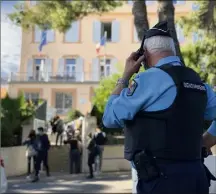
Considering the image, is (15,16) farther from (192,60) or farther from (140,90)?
(140,90)

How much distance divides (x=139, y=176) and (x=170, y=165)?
20 centimetres

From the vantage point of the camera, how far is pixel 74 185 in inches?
494

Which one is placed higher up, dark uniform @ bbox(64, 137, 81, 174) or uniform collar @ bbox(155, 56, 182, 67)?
uniform collar @ bbox(155, 56, 182, 67)

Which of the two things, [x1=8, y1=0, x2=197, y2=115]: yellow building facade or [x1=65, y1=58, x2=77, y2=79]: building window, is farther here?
[x1=65, y1=58, x2=77, y2=79]: building window

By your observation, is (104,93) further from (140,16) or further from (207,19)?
(140,16)

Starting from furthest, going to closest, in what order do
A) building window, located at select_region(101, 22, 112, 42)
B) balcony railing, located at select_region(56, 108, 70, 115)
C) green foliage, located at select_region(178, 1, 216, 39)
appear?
building window, located at select_region(101, 22, 112, 42) < balcony railing, located at select_region(56, 108, 70, 115) < green foliage, located at select_region(178, 1, 216, 39)

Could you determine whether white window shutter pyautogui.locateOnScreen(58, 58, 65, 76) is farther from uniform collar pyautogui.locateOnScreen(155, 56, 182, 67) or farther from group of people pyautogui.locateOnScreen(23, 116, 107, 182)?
uniform collar pyautogui.locateOnScreen(155, 56, 182, 67)

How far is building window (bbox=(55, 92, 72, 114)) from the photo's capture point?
1593 inches

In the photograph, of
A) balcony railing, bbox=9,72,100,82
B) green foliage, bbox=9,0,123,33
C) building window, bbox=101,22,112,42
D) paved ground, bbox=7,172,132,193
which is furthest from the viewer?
building window, bbox=101,22,112,42

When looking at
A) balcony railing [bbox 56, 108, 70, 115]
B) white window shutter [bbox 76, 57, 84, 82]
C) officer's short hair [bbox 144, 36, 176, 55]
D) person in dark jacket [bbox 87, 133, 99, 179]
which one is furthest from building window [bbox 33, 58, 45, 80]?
officer's short hair [bbox 144, 36, 176, 55]

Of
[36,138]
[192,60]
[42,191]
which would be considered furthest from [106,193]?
[192,60]

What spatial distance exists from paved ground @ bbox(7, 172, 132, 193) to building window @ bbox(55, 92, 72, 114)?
25.5 metres

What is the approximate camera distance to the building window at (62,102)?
133 feet

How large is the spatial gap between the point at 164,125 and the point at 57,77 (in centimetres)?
3860
